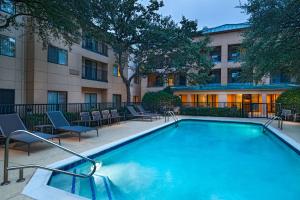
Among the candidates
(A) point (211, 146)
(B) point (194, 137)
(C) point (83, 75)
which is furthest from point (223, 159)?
(C) point (83, 75)

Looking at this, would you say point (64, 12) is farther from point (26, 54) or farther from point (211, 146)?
point (211, 146)

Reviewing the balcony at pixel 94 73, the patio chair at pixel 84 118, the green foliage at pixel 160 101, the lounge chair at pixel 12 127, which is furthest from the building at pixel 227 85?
the lounge chair at pixel 12 127

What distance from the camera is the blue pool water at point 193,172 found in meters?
5.44

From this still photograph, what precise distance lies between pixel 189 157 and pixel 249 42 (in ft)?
33.4

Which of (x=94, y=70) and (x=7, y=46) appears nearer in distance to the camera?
(x=7, y=46)

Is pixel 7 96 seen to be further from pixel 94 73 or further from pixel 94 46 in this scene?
pixel 94 46

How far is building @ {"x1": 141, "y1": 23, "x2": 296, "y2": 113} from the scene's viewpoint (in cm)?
2569

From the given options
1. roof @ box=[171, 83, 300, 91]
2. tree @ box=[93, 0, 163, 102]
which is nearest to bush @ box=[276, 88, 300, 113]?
roof @ box=[171, 83, 300, 91]

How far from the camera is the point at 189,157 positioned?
848 cm

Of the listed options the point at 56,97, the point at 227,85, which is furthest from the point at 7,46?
the point at 227,85

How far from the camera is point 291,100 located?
17.7 meters

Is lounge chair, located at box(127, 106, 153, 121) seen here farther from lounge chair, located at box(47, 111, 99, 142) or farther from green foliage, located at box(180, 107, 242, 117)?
lounge chair, located at box(47, 111, 99, 142)

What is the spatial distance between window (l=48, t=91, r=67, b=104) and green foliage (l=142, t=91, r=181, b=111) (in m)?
8.08

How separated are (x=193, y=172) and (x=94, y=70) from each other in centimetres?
1822
